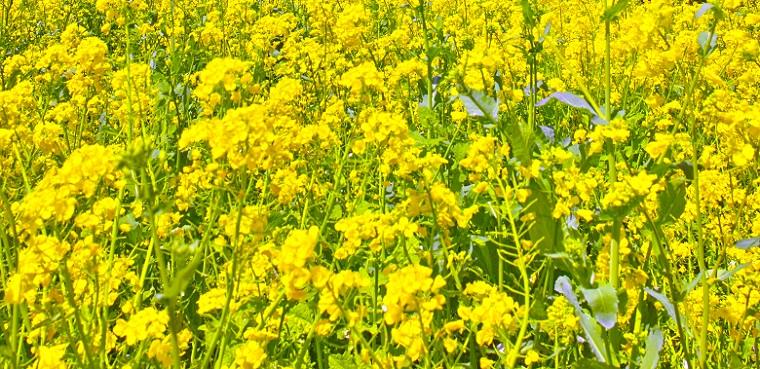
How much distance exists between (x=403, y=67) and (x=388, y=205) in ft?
2.01

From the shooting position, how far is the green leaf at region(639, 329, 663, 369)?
148 cm

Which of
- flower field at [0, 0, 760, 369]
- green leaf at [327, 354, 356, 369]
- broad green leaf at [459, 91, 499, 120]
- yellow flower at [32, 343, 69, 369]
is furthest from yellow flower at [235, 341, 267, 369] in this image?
broad green leaf at [459, 91, 499, 120]

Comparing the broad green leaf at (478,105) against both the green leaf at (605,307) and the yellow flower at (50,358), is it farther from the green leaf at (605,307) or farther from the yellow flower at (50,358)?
the yellow flower at (50,358)

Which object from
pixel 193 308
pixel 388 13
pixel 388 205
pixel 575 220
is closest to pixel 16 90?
pixel 193 308

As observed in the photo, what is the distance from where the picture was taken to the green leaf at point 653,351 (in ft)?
4.84

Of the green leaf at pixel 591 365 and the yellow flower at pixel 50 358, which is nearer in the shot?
the yellow flower at pixel 50 358

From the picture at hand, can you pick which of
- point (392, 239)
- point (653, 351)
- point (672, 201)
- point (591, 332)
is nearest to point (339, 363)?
point (392, 239)

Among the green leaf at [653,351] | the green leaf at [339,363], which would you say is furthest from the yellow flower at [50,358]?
the green leaf at [653,351]

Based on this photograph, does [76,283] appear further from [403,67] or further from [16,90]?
[403,67]

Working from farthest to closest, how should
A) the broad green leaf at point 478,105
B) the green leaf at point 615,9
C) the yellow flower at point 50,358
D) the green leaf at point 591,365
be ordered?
the broad green leaf at point 478,105, the green leaf at point 615,9, the green leaf at point 591,365, the yellow flower at point 50,358

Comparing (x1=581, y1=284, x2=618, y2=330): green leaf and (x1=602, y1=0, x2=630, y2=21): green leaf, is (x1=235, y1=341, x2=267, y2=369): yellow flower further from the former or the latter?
(x1=602, y1=0, x2=630, y2=21): green leaf

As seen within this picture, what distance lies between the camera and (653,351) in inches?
58.5

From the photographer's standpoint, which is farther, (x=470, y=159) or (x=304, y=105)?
(x=304, y=105)

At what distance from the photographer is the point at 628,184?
4.84ft
